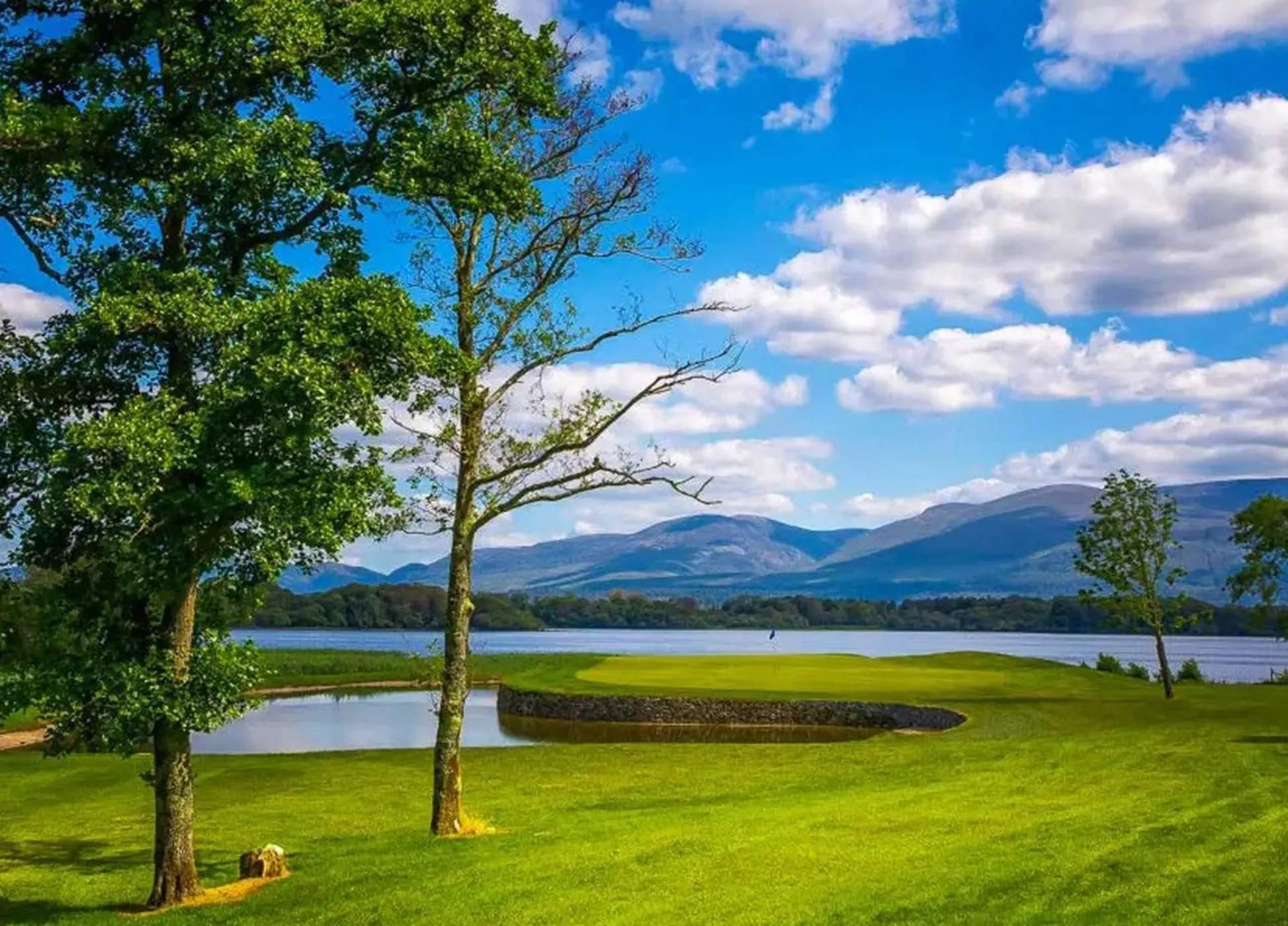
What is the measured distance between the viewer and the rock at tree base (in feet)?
66.5

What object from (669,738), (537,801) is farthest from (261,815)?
(669,738)

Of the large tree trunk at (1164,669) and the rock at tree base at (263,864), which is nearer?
the rock at tree base at (263,864)

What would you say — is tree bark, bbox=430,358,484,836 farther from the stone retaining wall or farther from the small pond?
the stone retaining wall

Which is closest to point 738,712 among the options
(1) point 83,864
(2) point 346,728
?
(2) point 346,728

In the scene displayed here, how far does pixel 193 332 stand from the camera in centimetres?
1783

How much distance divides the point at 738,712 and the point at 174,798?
3920 cm

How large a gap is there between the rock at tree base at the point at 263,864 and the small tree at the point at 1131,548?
43.1 m

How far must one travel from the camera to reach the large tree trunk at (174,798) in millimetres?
18969

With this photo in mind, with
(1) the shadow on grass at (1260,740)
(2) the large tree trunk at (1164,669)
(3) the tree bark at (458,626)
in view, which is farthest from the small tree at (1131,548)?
(3) the tree bark at (458,626)

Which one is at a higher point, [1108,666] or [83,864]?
[83,864]

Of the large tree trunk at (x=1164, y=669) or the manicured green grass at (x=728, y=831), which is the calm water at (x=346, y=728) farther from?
the large tree trunk at (x=1164, y=669)

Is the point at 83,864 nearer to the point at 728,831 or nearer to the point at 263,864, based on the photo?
the point at 263,864

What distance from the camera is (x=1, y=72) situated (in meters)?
18.3

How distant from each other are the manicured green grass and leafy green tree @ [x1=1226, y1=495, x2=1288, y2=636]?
911cm
